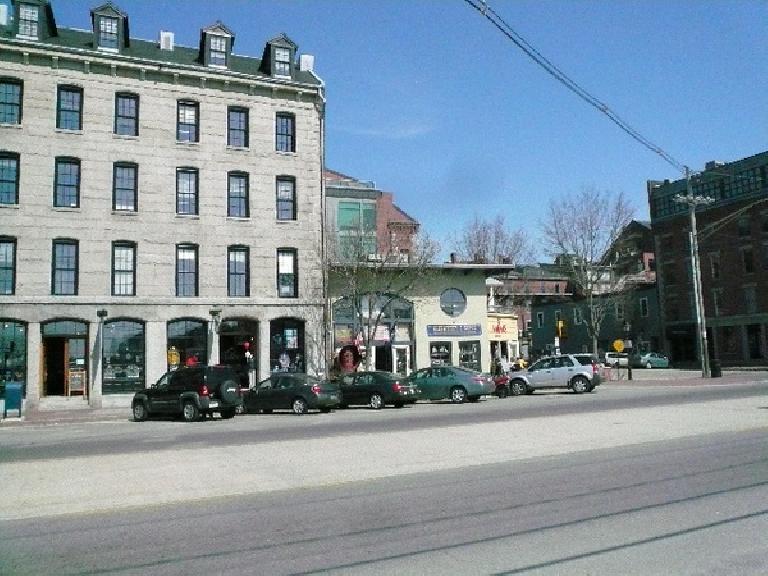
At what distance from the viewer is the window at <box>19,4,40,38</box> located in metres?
29.5

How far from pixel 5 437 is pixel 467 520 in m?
15.8

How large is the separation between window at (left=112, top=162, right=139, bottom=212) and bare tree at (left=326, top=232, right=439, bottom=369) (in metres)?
9.25

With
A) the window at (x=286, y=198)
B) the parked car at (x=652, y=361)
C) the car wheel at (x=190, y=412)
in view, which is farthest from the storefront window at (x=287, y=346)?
the parked car at (x=652, y=361)

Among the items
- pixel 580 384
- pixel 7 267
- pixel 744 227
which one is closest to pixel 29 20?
pixel 7 267

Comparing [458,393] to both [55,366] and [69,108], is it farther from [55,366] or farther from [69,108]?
[69,108]

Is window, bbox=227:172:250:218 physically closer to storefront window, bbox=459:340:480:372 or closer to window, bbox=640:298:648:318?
storefront window, bbox=459:340:480:372

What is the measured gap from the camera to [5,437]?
18.7 m

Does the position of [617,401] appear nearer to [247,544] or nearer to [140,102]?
[247,544]

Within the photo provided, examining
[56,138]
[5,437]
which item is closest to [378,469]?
[5,437]

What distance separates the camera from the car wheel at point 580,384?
31.7 metres

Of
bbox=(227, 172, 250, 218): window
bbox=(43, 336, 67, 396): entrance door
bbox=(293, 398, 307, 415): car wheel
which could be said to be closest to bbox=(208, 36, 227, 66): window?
bbox=(227, 172, 250, 218): window

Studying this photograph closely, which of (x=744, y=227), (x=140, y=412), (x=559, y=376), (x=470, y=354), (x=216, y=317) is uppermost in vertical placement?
(x=744, y=227)

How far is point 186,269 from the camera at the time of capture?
1228 inches

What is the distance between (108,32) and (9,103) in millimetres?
5473
